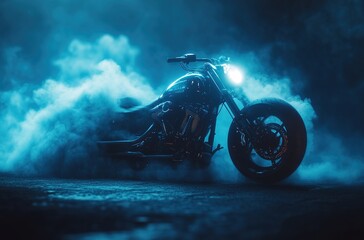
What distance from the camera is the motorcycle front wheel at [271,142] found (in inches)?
178

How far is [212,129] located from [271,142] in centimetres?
107

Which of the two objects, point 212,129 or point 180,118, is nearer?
point 212,129

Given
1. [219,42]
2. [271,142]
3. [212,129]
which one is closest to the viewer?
[271,142]

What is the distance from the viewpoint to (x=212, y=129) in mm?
5500

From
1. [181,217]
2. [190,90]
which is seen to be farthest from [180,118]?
[181,217]

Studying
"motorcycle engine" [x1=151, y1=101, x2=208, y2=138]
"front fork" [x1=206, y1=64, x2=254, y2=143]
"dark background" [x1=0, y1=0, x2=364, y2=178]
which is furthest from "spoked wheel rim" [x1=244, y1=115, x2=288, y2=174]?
"dark background" [x1=0, y1=0, x2=364, y2=178]

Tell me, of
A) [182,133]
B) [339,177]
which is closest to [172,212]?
[182,133]

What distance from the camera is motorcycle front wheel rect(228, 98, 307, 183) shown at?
4.53 meters

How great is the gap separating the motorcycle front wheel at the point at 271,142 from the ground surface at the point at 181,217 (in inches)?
44.5

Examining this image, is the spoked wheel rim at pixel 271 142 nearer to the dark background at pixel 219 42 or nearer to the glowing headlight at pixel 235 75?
the glowing headlight at pixel 235 75

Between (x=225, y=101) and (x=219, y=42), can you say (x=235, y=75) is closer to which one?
(x=225, y=101)

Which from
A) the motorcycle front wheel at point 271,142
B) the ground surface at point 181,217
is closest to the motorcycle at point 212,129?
the motorcycle front wheel at point 271,142

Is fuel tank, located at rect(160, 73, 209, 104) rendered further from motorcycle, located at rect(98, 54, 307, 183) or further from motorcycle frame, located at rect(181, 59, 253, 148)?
motorcycle frame, located at rect(181, 59, 253, 148)

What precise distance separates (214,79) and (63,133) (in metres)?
2.90
